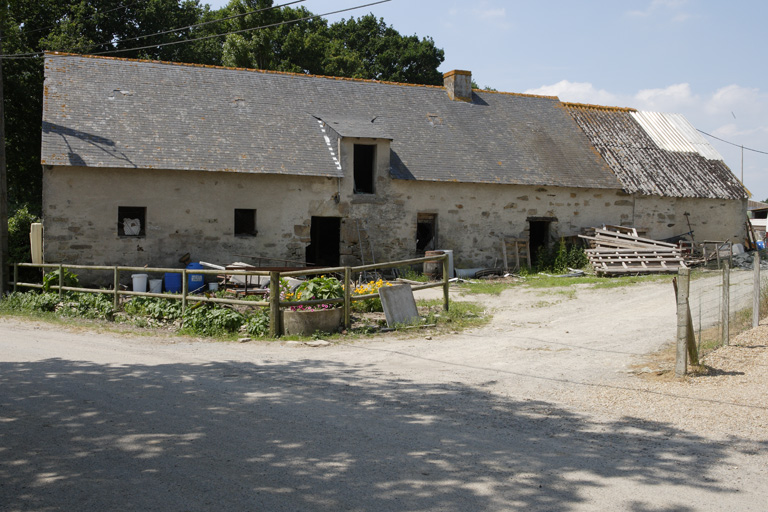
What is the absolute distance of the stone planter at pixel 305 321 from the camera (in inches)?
447

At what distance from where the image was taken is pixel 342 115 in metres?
22.1

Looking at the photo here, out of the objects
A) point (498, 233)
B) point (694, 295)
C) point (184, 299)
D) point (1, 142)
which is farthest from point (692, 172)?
point (1, 142)

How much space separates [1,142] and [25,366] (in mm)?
10245

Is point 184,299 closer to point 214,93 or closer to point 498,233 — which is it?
point 214,93

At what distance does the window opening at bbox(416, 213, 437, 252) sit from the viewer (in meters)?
21.2

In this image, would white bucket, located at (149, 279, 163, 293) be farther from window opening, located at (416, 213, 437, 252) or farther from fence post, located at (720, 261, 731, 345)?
fence post, located at (720, 261, 731, 345)

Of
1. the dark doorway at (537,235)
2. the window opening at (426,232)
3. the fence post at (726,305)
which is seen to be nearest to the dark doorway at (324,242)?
the window opening at (426,232)

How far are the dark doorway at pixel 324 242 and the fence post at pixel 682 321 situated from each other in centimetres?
1518

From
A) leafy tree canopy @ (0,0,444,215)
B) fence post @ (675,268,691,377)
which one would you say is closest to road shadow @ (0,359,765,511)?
fence post @ (675,268,691,377)

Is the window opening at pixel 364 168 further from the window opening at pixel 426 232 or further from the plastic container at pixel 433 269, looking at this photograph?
the plastic container at pixel 433 269

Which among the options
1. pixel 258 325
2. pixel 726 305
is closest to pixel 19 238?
pixel 258 325

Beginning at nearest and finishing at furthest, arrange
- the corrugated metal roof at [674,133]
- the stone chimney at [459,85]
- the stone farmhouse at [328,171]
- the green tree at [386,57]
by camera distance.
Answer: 1. the stone farmhouse at [328,171]
2. the stone chimney at [459,85]
3. the corrugated metal roof at [674,133]
4. the green tree at [386,57]

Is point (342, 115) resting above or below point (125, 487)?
above

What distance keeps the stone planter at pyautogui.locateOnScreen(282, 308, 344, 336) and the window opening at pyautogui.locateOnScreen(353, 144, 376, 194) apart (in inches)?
394
